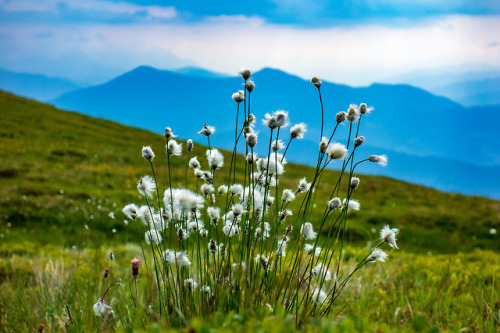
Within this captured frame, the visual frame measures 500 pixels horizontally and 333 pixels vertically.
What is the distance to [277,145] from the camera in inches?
104

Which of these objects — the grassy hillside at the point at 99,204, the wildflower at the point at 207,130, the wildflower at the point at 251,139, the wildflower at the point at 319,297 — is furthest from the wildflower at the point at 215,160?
the grassy hillside at the point at 99,204

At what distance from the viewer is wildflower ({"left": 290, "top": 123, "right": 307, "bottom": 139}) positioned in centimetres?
246

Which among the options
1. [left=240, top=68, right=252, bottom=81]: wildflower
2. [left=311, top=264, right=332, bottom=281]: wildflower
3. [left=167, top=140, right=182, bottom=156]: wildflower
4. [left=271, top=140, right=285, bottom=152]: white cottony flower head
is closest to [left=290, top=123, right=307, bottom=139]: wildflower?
[left=271, top=140, right=285, bottom=152]: white cottony flower head

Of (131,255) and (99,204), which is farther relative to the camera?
(99,204)

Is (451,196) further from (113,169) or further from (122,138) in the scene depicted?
(122,138)

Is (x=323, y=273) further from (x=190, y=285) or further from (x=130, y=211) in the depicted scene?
(x=130, y=211)

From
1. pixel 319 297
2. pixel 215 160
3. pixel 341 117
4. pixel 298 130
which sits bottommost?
pixel 319 297

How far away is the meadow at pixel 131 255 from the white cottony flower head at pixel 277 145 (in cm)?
83

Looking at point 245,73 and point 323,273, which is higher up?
point 245,73

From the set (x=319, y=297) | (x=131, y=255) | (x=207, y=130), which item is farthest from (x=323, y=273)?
(x=131, y=255)

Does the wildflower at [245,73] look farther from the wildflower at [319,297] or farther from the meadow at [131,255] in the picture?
the wildflower at [319,297]

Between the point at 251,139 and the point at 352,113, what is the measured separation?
2.39 feet

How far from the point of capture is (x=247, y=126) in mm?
2549

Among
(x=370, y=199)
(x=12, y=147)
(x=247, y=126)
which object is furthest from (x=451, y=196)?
(x=12, y=147)
